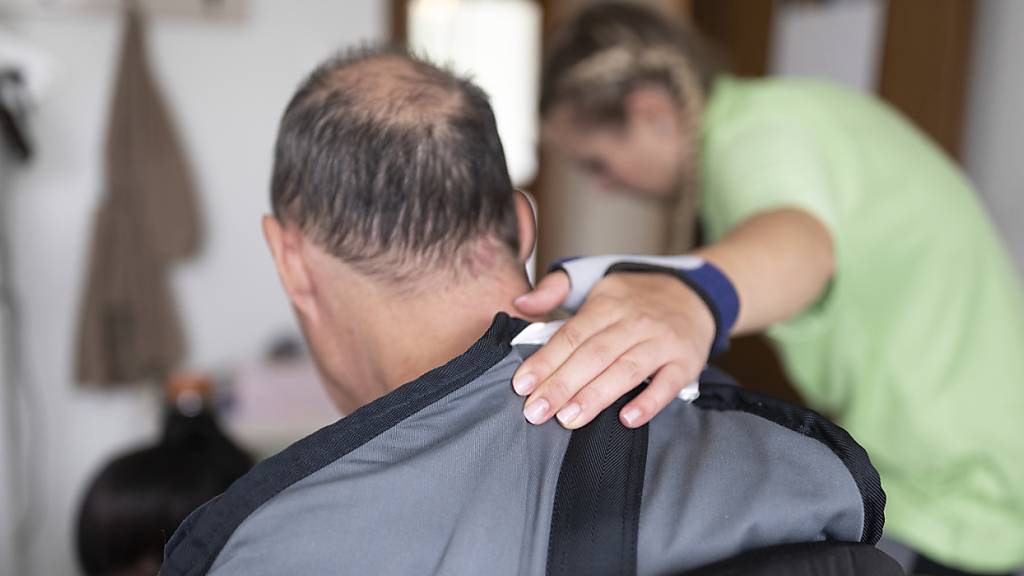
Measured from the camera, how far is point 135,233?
2324mm

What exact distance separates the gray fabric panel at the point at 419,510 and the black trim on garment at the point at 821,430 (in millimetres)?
185

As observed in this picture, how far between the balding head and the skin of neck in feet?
0.04

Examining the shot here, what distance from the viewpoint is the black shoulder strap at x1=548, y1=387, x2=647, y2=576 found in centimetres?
56

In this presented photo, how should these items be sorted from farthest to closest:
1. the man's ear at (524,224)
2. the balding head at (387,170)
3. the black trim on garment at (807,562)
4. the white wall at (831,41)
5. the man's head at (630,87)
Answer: the white wall at (831,41) < the man's head at (630,87) < the man's ear at (524,224) < the balding head at (387,170) < the black trim on garment at (807,562)

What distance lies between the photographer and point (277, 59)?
252cm

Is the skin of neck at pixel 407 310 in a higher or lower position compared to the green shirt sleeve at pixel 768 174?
lower

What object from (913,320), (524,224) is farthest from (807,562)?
(913,320)

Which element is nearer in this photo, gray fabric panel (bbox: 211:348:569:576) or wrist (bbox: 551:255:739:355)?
gray fabric panel (bbox: 211:348:569:576)

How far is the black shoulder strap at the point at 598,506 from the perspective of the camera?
0.56m

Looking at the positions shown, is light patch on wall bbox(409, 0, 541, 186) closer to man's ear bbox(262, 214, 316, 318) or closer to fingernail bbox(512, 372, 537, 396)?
man's ear bbox(262, 214, 316, 318)

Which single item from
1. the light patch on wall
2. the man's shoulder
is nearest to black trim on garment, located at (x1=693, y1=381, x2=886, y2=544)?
the man's shoulder

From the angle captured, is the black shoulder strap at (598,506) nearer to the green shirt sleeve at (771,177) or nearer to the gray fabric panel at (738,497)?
the gray fabric panel at (738,497)

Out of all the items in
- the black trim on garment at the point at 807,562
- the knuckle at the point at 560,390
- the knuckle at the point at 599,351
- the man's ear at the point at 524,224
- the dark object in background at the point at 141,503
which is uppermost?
the man's ear at the point at 524,224

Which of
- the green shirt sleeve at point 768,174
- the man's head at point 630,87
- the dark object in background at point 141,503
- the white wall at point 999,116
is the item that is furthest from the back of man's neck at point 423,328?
the white wall at point 999,116
